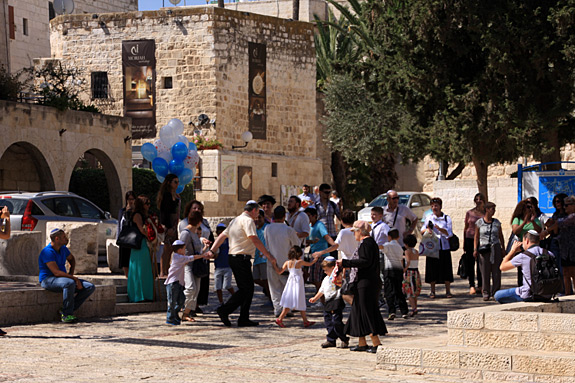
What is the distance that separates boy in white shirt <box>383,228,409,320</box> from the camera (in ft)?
40.8

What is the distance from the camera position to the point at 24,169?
27.3 m

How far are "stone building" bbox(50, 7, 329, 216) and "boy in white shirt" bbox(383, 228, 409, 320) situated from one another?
23299mm

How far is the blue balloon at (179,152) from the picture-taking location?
17.2 meters

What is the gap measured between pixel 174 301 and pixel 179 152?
5.74 meters

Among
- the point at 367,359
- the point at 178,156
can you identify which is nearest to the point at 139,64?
the point at 178,156

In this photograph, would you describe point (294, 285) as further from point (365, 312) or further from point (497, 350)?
point (497, 350)

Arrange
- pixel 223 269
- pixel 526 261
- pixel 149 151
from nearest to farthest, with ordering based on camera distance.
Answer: pixel 526 261 → pixel 223 269 → pixel 149 151

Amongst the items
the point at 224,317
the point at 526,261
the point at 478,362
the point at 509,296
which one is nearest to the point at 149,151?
the point at 224,317

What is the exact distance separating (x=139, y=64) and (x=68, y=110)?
10.9 metres

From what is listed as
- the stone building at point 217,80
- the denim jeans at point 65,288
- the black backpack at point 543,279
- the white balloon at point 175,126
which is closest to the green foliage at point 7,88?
the white balloon at point 175,126

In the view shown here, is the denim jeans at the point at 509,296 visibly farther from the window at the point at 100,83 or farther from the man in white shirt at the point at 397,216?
the window at the point at 100,83

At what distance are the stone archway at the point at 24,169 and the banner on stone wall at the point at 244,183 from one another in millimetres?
10302

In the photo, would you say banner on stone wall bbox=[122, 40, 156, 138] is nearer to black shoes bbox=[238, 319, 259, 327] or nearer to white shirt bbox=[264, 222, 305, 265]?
white shirt bbox=[264, 222, 305, 265]

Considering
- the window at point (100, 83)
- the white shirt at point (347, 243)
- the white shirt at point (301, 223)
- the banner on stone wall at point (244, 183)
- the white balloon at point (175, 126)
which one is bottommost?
the white shirt at point (347, 243)
